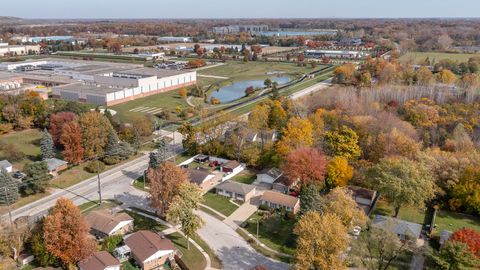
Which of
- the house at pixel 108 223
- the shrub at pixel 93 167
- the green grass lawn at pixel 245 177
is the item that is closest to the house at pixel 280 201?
the green grass lawn at pixel 245 177

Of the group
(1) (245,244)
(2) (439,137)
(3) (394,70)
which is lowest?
(1) (245,244)

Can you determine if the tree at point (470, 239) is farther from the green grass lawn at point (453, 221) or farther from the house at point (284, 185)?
the house at point (284, 185)

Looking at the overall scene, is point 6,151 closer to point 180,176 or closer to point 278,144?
point 180,176

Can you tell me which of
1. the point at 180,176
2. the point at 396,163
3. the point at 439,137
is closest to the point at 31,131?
the point at 180,176

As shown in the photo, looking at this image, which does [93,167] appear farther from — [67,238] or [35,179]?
[67,238]

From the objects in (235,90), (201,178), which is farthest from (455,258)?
(235,90)
